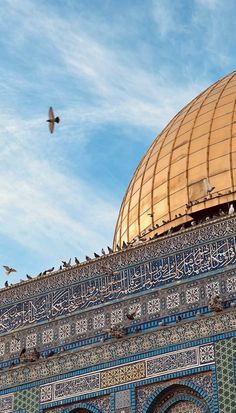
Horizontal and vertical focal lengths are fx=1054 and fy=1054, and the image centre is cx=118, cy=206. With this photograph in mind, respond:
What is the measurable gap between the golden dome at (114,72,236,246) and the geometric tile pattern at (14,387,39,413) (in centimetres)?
288

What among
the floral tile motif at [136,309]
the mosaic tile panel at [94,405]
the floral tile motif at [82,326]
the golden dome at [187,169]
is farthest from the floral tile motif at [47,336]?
the golden dome at [187,169]

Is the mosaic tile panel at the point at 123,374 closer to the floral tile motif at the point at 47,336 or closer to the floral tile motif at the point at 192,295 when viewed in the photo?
the floral tile motif at the point at 192,295

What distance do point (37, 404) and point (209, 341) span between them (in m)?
2.03

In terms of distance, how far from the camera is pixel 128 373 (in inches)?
383

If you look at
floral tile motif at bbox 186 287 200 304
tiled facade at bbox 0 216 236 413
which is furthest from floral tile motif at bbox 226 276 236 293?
floral tile motif at bbox 186 287 200 304

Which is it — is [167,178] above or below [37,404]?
above

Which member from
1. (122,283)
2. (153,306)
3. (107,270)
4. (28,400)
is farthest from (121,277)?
(28,400)

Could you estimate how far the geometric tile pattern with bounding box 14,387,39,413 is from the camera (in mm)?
10344

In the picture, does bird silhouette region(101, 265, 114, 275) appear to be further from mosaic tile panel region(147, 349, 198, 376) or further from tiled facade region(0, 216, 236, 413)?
mosaic tile panel region(147, 349, 198, 376)

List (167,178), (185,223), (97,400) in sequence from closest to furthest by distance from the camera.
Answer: (97,400)
(185,223)
(167,178)

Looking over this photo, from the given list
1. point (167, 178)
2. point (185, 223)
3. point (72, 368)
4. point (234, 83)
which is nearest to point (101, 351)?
point (72, 368)

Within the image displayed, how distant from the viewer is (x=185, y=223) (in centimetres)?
1211

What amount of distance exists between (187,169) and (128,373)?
12.4 feet

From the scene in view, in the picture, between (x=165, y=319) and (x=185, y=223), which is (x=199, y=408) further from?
(x=185, y=223)
